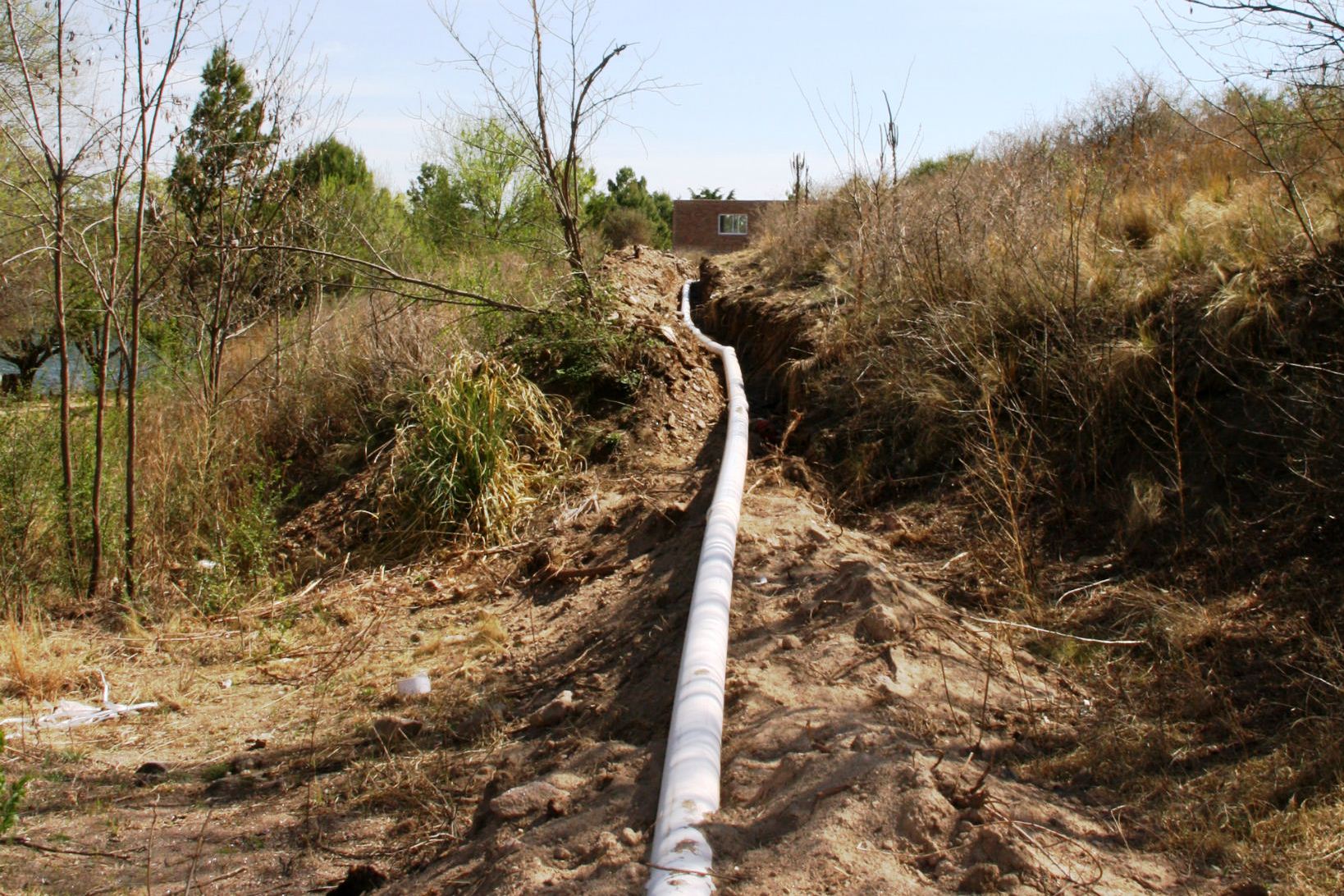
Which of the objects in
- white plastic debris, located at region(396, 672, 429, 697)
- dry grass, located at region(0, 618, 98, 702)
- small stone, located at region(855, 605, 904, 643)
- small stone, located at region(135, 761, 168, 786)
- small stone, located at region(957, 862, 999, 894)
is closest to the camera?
small stone, located at region(957, 862, 999, 894)

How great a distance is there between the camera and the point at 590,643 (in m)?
4.72

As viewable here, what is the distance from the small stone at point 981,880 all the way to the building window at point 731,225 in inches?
1776

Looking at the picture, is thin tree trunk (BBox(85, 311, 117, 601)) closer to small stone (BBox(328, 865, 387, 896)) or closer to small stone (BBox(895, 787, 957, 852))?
small stone (BBox(328, 865, 387, 896))

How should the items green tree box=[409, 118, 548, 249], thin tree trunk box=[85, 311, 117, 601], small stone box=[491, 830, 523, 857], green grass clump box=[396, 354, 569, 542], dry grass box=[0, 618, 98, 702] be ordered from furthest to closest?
green tree box=[409, 118, 548, 249] < green grass clump box=[396, 354, 569, 542] < thin tree trunk box=[85, 311, 117, 601] < dry grass box=[0, 618, 98, 702] < small stone box=[491, 830, 523, 857]

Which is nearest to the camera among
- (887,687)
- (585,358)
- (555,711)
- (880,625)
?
(887,687)

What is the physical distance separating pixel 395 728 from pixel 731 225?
44.6 metres

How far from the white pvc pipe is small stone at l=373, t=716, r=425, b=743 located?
1297 millimetres

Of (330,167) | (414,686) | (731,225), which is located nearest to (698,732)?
(414,686)

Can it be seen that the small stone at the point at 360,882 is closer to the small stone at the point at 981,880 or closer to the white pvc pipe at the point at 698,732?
the white pvc pipe at the point at 698,732

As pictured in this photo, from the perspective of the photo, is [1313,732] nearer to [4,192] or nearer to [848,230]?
[848,230]

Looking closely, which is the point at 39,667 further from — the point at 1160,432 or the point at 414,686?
the point at 1160,432

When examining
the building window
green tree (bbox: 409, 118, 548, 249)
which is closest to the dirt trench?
green tree (bbox: 409, 118, 548, 249)

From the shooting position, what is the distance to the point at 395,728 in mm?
4172

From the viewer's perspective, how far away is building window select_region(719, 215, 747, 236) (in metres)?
46.5
